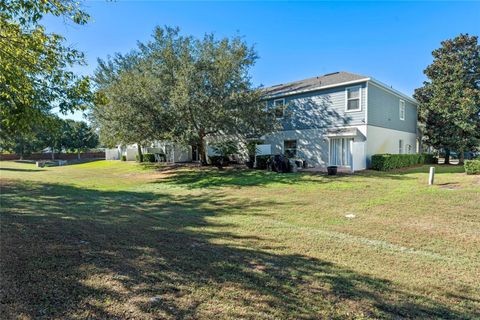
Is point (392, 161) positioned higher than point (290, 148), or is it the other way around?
point (290, 148)

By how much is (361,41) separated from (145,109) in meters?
13.2

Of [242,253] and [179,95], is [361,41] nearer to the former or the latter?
[179,95]

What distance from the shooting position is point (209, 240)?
554cm

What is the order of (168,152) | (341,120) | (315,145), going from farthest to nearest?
(168,152) < (315,145) < (341,120)

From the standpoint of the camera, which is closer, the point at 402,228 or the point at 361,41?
the point at 402,228

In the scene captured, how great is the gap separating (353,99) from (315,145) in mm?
3686

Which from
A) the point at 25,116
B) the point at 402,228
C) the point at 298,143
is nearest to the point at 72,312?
the point at 25,116

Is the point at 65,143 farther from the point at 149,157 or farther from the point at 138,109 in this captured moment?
the point at 138,109

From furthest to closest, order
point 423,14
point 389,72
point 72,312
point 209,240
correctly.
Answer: point 389,72 → point 423,14 → point 209,240 → point 72,312

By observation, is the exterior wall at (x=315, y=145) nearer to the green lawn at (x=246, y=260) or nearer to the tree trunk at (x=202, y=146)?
the tree trunk at (x=202, y=146)

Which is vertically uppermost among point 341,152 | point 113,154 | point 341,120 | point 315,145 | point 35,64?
point 341,120

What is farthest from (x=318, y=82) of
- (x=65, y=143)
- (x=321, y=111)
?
(x=65, y=143)

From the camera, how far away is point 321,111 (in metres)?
18.3

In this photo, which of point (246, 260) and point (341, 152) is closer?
point (246, 260)
